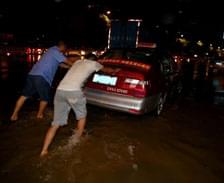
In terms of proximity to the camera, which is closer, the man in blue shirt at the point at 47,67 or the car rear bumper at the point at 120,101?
the man in blue shirt at the point at 47,67

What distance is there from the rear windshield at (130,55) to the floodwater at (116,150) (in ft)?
4.27

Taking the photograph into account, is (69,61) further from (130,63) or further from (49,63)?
(130,63)

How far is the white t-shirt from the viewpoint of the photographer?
16.4 feet

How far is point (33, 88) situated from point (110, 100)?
1537 millimetres

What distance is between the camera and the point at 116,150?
5.41 metres

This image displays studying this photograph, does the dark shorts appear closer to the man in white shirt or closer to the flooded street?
the flooded street

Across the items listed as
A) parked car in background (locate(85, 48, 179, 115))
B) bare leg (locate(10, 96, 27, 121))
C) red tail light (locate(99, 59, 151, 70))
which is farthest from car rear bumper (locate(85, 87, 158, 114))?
bare leg (locate(10, 96, 27, 121))

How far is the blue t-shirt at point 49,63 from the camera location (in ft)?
20.2

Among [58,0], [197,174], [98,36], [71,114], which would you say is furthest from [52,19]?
[197,174]

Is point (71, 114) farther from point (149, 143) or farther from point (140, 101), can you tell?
point (149, 143)

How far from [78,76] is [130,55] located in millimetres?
2925

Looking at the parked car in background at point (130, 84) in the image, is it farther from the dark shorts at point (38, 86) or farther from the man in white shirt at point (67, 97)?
the man in white shirt at point (67, 97)

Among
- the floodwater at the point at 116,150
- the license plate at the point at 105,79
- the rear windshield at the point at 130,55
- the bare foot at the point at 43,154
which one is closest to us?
the floodwater at the point at 116,150

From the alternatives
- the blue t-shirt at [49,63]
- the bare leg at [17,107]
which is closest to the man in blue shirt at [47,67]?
the blue t-shirt at [49,63]
